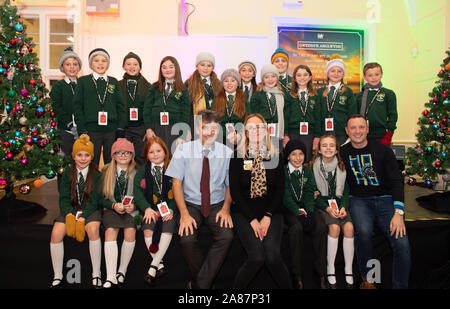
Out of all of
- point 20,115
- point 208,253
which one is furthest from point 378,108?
point 20,115

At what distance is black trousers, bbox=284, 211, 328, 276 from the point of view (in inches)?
98.7

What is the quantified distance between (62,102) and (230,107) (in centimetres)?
185

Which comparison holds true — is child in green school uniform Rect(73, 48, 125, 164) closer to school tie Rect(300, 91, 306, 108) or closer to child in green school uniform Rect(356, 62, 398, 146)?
school tie Rect(300, 91, 306, 108)

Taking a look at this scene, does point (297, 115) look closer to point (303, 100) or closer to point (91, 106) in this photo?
point (303, 100)

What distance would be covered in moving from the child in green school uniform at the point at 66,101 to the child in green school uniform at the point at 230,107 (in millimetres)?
1614

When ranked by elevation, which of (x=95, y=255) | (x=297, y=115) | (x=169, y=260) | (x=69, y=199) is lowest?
(x=169, y=260)

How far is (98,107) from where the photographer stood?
3346mm

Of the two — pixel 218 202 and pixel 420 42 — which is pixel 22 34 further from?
pixel 420 42

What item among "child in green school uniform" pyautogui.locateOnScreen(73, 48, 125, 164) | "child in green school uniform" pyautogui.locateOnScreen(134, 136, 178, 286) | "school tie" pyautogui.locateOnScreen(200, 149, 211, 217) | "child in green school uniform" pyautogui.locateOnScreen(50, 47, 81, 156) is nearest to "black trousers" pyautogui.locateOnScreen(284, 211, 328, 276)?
"school tie" pyautogui.locateOnScreen(200, 149, 211, 217)

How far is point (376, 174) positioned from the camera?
2.83m

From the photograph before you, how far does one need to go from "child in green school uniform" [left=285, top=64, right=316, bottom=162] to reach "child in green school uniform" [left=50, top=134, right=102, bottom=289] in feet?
6.73
